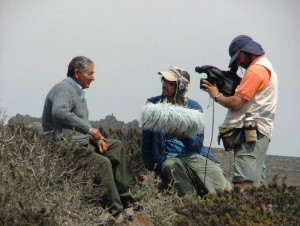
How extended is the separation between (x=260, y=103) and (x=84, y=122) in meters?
1.83

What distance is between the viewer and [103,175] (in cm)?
970

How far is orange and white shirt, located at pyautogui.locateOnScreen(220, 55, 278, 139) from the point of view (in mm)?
8930

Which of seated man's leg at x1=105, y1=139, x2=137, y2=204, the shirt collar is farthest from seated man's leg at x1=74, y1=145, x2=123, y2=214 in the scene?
the shirt collar

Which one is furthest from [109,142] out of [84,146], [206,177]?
[206,177]

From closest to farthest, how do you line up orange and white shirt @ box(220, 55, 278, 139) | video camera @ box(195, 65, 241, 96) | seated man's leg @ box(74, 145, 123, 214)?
orange and white shirt @ box(220, 55, 278, 139) < video camera @ box(195, 65, 241, 96) < seated man's leg @ box(74, 145, 123, 214)

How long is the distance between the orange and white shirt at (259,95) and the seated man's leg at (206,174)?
1.29 meters

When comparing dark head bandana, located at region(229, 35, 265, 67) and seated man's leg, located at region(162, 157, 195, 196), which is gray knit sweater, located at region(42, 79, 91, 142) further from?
dark head bandana, located at region(229, 35, 265, 67)

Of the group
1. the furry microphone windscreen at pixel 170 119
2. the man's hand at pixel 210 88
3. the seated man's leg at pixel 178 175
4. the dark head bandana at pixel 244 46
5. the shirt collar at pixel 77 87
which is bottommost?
the seated man's leg at pixel 178 175

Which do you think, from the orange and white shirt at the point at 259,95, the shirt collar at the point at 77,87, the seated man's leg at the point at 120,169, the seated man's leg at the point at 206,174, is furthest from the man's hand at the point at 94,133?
the orange and white shirt at the point at 259,95

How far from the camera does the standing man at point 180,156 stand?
10.3 m

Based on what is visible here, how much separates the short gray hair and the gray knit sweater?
0.15 metres

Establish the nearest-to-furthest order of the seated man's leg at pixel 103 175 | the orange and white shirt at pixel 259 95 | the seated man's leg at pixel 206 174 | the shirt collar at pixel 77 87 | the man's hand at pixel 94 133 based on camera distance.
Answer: the orange and white shirt at pixel 259 95 → the seated man's leg at pixel 103 175 → the man's hand at pixel 94 133 → the shirt collar at pixel 77 87 → the seated man's leg at pixel 206 174

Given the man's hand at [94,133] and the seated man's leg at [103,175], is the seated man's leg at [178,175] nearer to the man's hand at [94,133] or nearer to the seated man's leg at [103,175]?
the seated man's leg at [103,175]

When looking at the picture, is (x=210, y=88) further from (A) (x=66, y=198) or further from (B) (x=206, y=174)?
(A) (x=66, y=198)
